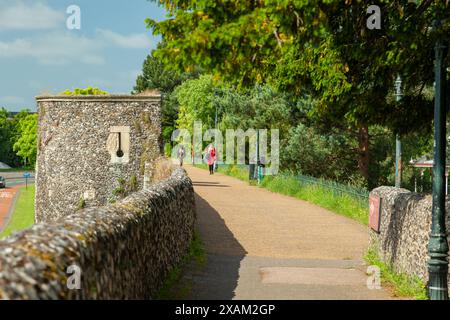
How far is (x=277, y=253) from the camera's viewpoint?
1456cm

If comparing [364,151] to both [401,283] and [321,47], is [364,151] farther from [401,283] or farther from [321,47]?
[401,283]

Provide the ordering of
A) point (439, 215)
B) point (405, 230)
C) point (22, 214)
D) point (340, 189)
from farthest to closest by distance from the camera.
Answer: point (22, 214), point (340, 189), point (405, 230), point (439, 215)

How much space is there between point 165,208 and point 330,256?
5.67m

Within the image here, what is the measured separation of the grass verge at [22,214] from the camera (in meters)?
46.8

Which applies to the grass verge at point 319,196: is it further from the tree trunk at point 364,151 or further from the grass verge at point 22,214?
the grass verge at point 22,214

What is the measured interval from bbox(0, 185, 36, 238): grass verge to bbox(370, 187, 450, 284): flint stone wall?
111 ft

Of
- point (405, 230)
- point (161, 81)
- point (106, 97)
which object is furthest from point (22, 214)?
point (405, 230)

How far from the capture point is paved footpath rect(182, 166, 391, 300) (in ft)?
33.5

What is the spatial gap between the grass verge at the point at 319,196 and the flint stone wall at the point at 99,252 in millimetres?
12030

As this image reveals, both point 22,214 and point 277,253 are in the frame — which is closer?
point 277,253

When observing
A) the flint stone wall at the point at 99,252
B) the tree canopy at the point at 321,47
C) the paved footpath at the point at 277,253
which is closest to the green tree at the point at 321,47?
the tree canopy at the point at 321,47

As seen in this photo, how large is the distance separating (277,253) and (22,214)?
4481 centimetres

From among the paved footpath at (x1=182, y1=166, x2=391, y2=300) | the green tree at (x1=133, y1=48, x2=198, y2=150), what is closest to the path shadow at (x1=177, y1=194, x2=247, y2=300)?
the paved footpath at (x1=182, y1=166, x2=391, y2=300)
